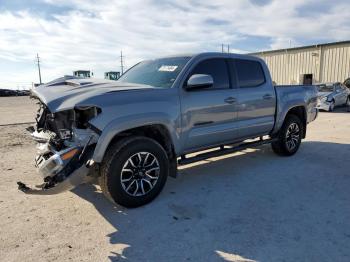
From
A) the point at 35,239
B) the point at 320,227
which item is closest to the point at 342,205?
the point at 320,227

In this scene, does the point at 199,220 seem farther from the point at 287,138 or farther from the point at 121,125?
the point at 287,138

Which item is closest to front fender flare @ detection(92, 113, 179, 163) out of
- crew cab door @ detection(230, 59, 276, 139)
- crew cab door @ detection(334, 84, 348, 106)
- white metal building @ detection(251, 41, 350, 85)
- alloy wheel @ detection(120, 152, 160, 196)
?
alloy wheel @ detection(120, 152, 160, 196)

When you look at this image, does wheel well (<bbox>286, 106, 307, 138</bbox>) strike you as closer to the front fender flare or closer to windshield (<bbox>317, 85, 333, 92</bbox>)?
the front fender flare

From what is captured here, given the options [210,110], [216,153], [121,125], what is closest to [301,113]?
[216,153]

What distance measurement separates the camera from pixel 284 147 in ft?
21.5

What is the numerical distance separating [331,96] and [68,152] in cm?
1578

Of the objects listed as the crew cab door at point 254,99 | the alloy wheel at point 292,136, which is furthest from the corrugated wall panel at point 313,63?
the crew cab door at point 254,99

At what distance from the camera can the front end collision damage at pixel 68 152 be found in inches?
140

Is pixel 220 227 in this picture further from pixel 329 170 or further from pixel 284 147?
pixel 284 147

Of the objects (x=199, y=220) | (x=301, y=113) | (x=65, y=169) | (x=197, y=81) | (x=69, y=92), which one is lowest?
(x=199, y=220)

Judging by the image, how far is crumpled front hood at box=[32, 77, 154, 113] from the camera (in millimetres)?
3674

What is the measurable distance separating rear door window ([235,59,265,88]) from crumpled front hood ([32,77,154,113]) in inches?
84.2

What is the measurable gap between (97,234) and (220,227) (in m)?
1.35

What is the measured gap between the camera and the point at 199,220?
149 inches
